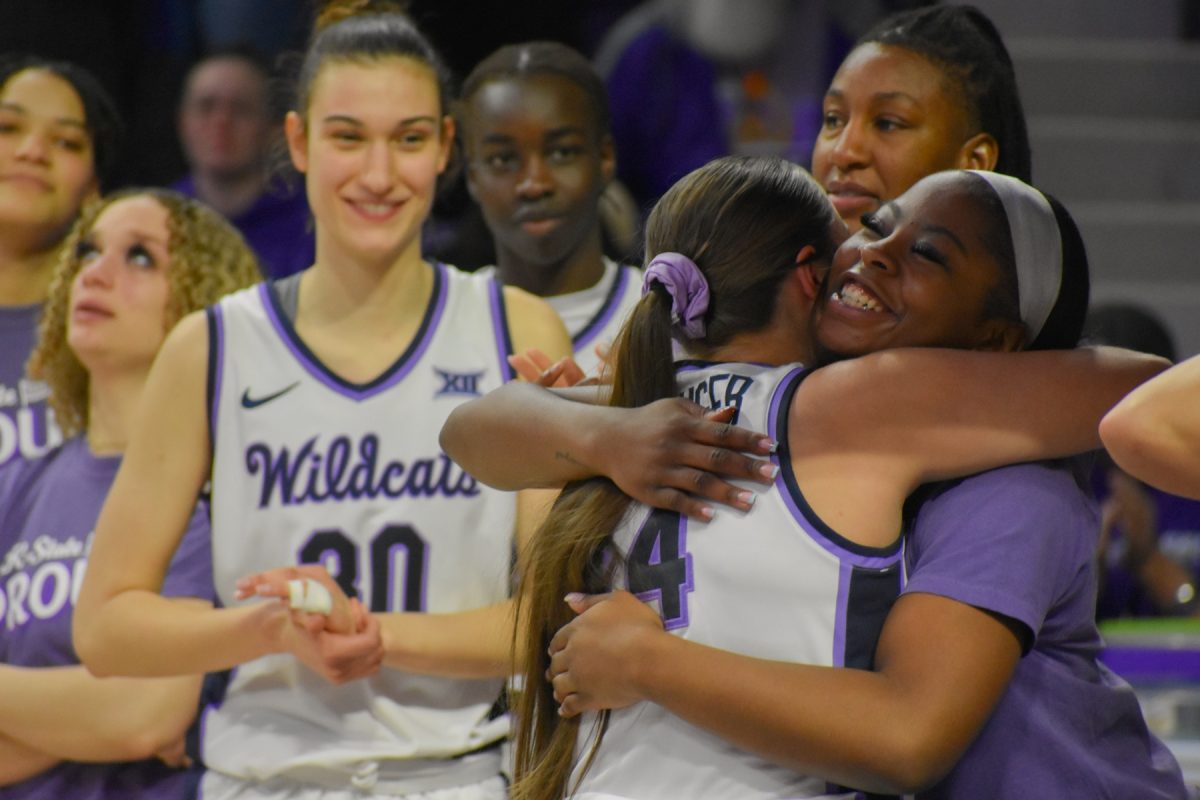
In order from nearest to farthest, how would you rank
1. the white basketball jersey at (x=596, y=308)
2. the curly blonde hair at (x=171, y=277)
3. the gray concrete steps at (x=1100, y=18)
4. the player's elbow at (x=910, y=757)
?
1. the player's elbow at (x=910, y=757)
2. the curly blonde hair at (x=171, y=277)
3. the white basketball jersey at (x=596, y=308)
4. the gray concrete steps at (x=1100, y=18)

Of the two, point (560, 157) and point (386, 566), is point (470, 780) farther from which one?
point (560, 157)

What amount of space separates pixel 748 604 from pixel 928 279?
45 centimetres

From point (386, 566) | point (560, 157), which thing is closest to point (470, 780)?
point (386, 566)

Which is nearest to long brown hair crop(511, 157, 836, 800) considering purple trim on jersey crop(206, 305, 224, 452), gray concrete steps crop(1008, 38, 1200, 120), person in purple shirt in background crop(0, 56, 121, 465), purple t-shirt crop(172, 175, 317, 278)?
purple trim on jersey crop(206, 305, 224, 452)

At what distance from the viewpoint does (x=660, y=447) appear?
189 centimetres

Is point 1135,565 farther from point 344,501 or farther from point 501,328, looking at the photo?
point 344,501

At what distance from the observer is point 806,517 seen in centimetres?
185

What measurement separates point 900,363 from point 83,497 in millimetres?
1754

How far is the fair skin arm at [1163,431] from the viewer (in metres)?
1.64

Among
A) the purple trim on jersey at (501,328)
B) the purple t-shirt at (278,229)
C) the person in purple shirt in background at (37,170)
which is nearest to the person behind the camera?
the purple trim on jersey at (501,328)

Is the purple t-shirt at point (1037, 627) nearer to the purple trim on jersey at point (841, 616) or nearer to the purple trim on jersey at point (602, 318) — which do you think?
the purple trim on jersey at point (841, 616)

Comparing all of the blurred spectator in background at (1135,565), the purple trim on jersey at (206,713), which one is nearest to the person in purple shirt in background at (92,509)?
the purple trim on jersey at (206,713)

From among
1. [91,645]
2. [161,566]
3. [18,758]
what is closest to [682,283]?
[161,566]

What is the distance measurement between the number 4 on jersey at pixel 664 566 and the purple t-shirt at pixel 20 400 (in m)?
1.75
